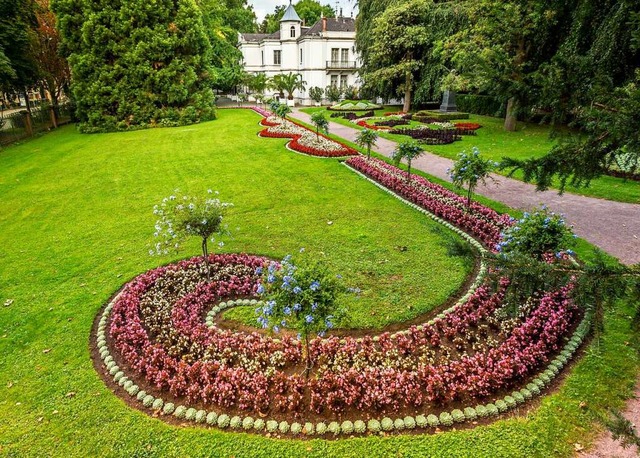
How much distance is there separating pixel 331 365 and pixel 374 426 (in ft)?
3.51

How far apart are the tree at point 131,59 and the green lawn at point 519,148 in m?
14.4

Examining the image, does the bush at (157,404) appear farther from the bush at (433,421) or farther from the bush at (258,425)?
the bush at (433,421)

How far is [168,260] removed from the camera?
8320mm

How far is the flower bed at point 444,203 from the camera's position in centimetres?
889

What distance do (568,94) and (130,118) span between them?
3051 cm

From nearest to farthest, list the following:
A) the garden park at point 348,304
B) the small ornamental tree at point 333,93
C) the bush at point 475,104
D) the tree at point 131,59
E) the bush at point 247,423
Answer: the garden park at point 348,304 → the bush at point 247,423 → the tree at point 131,59 → the bush at point 475,104 → the small ornamental tree at point 333,93

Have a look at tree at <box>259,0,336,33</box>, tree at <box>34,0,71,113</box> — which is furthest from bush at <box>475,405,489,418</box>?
tree at <box>259,0,336,33</box>

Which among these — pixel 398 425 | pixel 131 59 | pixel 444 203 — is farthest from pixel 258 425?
pixel 131 59

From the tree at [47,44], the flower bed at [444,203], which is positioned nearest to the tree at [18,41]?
the tree at [47,44]

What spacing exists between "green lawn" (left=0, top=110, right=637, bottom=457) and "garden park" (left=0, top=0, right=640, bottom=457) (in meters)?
0.03

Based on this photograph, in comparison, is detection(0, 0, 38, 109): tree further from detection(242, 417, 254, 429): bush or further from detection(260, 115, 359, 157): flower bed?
detection(242, 417, 254, 429): bush

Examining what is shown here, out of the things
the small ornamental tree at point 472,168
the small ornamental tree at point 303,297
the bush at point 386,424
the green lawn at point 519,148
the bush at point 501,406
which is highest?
the small ornamental tree at point 472,168

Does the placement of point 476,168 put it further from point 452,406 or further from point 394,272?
point 452,406

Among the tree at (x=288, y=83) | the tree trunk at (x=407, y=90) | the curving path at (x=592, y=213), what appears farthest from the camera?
the tree at (x=288, y=83)
